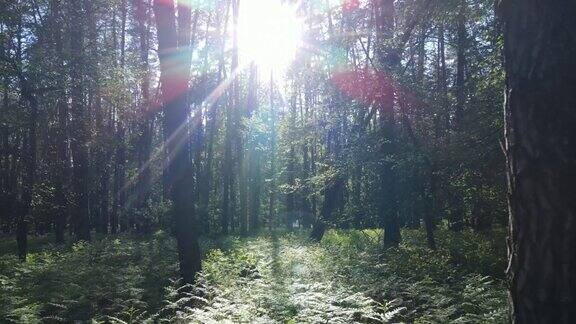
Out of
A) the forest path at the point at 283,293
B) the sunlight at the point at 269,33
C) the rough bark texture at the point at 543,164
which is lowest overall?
the forest path at the point at 283,293

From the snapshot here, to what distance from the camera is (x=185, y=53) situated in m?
11.2

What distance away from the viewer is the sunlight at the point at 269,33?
2794 cm

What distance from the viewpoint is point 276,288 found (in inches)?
331

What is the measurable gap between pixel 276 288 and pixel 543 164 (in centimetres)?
651

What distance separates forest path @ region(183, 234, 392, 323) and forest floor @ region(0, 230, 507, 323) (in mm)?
23

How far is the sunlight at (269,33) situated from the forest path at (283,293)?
59.3 ft

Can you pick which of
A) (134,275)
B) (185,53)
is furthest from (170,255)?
(185,53)

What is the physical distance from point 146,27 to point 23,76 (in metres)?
16.7

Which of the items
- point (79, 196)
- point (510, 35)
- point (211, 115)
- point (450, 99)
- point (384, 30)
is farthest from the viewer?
point (211, 115)

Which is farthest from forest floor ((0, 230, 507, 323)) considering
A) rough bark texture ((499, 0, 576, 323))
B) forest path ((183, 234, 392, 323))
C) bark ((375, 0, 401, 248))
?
rough bark texture ((499, 0, 576, 323))

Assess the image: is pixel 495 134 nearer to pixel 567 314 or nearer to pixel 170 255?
pixel 567 314

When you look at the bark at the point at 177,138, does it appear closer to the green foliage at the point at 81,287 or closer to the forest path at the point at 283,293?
the forest path at the point at 283,293

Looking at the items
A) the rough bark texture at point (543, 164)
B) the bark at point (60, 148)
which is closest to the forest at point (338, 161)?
the rough bark texture at point (543, 164)

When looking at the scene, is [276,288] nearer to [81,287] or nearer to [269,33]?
[81,287]
